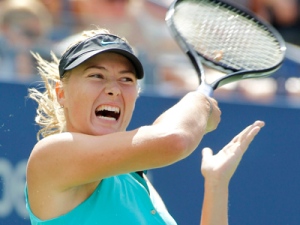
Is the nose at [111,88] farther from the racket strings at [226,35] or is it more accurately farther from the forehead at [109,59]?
the racket strings at [226,35]

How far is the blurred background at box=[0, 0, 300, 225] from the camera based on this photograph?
4.53 metres

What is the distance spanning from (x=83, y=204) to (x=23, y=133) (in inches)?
76.1

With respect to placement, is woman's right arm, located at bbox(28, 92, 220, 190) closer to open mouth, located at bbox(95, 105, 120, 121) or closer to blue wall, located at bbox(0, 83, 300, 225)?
open mouth, located at bbox(95, 105, 120, 121)

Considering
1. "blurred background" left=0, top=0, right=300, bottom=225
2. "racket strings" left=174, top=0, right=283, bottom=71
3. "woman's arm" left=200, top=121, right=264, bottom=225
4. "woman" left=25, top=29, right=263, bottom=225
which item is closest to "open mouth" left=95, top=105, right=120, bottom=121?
"woman" left=25, top=29, right=263, bottom=225

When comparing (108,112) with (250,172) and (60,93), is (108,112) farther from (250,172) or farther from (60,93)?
(250,172)

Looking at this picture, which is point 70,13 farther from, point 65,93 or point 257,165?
point 65,93

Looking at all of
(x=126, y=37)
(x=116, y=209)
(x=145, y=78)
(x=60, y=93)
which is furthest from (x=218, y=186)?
(x=126, y=37)

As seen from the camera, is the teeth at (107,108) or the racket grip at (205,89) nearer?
the teeth at (107,108)

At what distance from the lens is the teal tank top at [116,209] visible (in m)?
2.69

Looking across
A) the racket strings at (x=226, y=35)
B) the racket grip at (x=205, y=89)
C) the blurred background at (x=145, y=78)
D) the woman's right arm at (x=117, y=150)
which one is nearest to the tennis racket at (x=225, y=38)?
the racket strings at (x=226, y=35)

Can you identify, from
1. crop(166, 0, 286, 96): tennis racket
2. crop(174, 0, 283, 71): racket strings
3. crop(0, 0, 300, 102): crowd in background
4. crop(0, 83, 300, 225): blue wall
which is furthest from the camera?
crop(0, 0, 300, 102): crowd in background

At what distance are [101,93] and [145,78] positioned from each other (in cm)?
267

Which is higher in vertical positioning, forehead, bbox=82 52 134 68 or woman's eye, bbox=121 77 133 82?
forehead, bbox=82 52 134 68

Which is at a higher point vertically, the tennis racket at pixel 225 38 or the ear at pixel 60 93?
the ear at pixel 60 93
